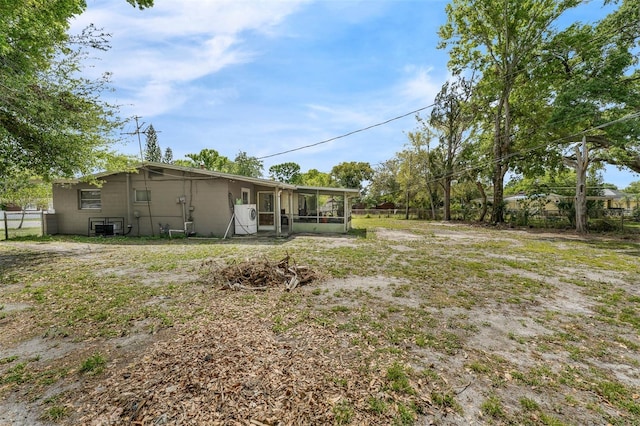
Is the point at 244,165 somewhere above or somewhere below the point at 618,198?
above

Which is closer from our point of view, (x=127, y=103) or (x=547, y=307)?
(x=547, y=307)

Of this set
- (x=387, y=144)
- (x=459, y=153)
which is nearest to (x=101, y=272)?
(x=459, y=153)

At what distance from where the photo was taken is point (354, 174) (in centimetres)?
5238

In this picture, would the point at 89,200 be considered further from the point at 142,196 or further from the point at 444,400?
the point at 444,400

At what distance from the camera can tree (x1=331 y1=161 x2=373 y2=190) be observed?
5228cm

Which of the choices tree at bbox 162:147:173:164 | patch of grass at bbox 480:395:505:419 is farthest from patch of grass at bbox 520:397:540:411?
tree at bbox 162:147:173:164

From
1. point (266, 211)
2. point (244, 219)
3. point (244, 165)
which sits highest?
point (244, 165)

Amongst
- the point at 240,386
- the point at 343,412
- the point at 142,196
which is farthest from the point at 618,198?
the point at 142,196

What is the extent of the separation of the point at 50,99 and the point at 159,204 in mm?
6280

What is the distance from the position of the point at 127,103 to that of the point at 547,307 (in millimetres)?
12658

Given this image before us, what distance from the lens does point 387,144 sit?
1284 inches

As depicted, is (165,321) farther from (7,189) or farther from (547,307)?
(7,189)

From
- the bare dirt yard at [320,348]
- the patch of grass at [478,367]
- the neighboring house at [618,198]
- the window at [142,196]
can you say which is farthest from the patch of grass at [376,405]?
the neighboring house at [618,198]

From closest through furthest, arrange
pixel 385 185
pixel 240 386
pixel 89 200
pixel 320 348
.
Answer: pixel 240 386 < pixel 320 348 < pixel 89 200 < pixel 385 185
